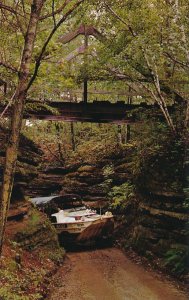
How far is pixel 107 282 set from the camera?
36.4ft

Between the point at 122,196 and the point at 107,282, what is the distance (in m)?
9.19

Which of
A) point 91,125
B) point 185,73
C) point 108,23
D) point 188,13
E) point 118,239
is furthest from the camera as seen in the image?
point 91,125

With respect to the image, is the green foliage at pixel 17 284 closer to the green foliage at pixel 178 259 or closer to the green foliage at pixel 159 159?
the green foliage at pixel 178 259

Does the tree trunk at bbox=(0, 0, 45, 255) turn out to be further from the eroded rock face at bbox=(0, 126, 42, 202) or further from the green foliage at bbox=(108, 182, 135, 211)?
the green foliage at bbox=(108, 182, 135, 211)

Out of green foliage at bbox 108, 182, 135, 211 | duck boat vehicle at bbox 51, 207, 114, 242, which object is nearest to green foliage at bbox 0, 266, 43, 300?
duck boat vehicle at bbox 51, 207, 114, 242


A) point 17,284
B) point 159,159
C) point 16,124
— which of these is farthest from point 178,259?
point 16,124

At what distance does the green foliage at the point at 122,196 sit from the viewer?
1898 cm

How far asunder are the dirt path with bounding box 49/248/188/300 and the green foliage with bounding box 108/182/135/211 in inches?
198

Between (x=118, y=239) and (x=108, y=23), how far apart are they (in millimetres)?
10933

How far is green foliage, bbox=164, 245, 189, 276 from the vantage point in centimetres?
1138

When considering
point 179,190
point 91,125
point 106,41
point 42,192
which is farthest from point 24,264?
point 91,125

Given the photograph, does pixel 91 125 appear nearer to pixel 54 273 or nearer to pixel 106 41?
pixel 106 41

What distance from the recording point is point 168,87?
15.8 metres

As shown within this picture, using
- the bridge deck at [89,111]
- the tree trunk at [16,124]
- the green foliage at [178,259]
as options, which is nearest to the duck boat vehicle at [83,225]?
the green foliage at [178,259]
